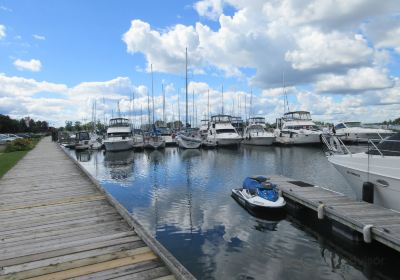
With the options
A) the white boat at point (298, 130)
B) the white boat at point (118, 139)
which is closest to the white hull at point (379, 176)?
the white boat at point (298, 130)

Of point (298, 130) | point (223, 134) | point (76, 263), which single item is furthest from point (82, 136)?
point (76, 263)

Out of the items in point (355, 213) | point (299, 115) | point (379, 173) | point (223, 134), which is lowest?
point (355, 213)

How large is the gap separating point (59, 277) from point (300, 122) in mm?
51939

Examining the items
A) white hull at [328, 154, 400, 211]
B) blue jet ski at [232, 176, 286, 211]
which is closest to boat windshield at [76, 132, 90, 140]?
blue jet ski at [232, 176, 286, 211]

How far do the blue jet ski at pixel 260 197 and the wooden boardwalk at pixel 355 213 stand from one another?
0.75 meters

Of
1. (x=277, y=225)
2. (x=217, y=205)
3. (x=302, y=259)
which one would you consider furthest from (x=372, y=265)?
(x=217, y=205)

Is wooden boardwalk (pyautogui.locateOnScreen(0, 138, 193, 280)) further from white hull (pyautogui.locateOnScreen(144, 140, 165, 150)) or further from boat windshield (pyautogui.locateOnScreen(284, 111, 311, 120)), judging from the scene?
boat windshield (pyautogui.locateOnScreen(284, 111, 311, 120))

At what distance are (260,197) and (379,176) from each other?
4554mm

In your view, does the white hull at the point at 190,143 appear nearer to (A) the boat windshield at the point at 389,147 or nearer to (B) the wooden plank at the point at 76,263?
(A) the boat windshield at the point at 389,147

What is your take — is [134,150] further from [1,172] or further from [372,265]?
[372,265]

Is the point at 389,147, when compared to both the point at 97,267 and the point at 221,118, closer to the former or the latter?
the point at 97,267

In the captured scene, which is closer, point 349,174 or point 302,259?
point 302,259

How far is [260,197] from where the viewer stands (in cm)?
1437

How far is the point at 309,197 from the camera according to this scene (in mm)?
13656
